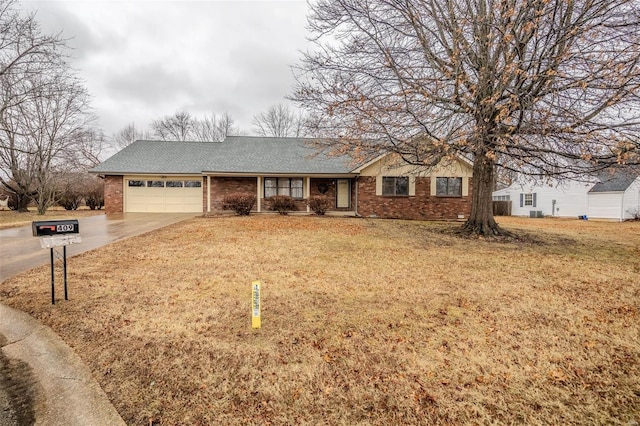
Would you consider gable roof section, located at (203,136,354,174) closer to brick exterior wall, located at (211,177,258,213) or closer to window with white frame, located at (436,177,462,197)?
brick exterior wall, located at (211,177,258,213)

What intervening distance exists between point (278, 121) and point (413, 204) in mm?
22259

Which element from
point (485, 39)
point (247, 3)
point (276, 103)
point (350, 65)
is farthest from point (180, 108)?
point (485, 39)

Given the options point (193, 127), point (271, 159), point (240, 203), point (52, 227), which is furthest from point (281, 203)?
point (193, 127)

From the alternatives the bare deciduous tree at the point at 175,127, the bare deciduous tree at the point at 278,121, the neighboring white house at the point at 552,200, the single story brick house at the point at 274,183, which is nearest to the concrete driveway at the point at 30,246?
the single story brick house at the point at 274,183

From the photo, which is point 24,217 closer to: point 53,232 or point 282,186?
point 282,186

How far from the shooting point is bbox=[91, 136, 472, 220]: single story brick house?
16969 millimetres

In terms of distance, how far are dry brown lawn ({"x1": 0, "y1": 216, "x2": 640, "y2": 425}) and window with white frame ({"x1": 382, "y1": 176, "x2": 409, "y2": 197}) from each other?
34.3 ft

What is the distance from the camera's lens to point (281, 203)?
1669 cm

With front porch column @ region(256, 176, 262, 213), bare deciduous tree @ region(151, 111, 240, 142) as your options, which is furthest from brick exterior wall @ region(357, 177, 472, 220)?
bare deciduous tree @ region(151, 111, 240, 142)

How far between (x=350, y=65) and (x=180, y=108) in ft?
124

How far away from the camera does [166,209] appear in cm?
1833

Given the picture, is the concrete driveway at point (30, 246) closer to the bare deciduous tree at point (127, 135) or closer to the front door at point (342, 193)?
the front door at point (342, 193)

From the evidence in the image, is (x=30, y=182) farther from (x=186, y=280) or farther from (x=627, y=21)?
(x=627, y=21)

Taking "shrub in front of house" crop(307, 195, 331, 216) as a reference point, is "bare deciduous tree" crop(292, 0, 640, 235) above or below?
above
